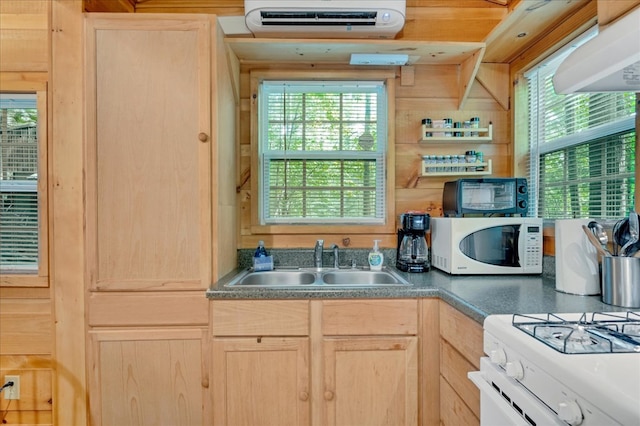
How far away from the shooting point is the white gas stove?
2.16 ft

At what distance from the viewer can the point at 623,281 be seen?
1.22 m

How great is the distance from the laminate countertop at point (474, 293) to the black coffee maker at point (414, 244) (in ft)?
0.22

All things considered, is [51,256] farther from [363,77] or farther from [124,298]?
[363,77]

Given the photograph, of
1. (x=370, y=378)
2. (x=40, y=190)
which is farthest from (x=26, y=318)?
(x=370, y=378)

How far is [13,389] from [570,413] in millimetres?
2371

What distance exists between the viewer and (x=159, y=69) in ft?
5.33

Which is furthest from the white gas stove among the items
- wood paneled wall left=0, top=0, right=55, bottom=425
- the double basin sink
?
wood paneled wall left=0, top=0, right=55, bottom=425

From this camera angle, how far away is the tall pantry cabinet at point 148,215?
1.60 meters

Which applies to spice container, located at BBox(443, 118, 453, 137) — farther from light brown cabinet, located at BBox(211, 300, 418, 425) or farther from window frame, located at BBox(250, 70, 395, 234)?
light brown cabinet, located at BBox(211, 300, 418, 425)

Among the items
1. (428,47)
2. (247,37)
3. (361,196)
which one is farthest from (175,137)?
(428,47)

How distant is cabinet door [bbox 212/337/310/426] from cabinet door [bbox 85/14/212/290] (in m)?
0.37

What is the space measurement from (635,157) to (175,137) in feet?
6.37

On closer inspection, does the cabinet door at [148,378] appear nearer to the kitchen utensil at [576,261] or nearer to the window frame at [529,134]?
the kitchen utensil at [576,261]

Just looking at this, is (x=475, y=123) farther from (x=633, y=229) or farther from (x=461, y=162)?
(x=633, y=229)
